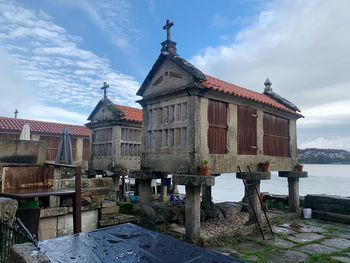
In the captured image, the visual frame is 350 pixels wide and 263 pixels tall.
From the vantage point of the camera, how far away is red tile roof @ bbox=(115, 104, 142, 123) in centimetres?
1256

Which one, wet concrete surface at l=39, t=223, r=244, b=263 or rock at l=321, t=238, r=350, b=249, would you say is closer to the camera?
wet concrete surface at l=39, t=223, r=244, b=263

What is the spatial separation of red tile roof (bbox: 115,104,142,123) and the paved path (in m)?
7.51

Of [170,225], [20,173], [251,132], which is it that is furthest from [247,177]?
[20,173]

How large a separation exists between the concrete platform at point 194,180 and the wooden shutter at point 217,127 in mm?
1190

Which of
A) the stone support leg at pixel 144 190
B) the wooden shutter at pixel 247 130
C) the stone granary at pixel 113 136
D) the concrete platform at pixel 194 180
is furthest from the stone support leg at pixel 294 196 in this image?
the stone granary at pixel 113 136

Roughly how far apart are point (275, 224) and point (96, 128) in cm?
970

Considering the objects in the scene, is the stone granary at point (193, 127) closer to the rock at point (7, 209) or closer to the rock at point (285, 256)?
the rock at point (285, 256)

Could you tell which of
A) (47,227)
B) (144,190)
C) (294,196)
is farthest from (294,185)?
(47,227)

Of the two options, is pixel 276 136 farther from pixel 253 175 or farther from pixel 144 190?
pixel 144 190

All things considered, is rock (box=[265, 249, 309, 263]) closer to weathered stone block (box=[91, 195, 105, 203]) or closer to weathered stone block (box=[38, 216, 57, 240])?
weathered stone block (box=[91, 195, 105, 203])

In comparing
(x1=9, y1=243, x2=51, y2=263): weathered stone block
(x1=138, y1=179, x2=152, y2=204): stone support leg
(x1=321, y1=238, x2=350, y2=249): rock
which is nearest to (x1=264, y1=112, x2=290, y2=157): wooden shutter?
(x1=321, y1=238, x2=350, y2=249): rock

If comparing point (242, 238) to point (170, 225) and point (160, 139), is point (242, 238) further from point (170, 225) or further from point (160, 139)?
point (160, 139)

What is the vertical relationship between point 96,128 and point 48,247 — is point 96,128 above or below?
above

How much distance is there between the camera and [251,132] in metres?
9.49
